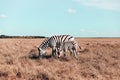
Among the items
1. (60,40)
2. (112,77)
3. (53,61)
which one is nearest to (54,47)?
(60,40)

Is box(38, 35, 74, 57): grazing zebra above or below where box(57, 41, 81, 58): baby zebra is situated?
above

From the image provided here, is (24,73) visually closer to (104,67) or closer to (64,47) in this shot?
(104,67)

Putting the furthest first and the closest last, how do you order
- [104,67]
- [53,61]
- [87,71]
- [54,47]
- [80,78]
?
1. [54,47]
2. [53,61]
3. [104,67]
4. [87,71]
5. [80,78]

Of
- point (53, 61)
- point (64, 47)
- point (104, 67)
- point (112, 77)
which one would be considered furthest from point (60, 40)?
point (112, 77)

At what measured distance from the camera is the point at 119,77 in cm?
1534

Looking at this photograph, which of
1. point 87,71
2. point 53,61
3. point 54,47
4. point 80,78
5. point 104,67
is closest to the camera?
point 80,78

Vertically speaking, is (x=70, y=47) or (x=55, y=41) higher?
(x=55, y=41)

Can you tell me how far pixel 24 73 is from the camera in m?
14.8

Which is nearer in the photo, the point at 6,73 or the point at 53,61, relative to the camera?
the point at 6,73

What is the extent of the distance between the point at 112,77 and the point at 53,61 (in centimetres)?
545

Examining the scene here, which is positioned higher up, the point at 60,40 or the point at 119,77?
the point at 60,40

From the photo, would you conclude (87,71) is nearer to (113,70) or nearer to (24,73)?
(113,70)

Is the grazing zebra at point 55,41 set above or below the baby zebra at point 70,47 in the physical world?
above

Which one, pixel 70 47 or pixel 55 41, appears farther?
pixel 70 47
